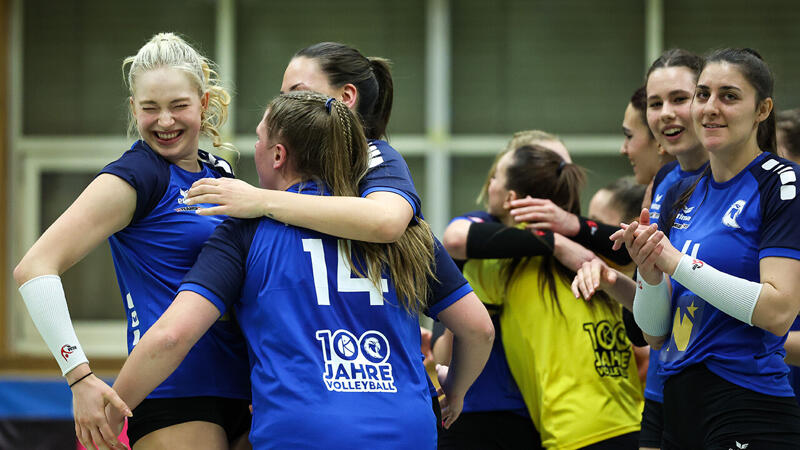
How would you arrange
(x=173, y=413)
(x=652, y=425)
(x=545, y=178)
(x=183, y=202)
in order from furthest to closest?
(x=545, y=178) < (x=652, y=425) < (x=183, y=202) < (x=173, y=413)

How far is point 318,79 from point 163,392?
3.86 ft

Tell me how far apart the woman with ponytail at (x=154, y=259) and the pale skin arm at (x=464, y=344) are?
2.03 ft

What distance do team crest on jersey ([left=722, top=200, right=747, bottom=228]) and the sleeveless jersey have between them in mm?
829

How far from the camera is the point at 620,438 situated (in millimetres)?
3051

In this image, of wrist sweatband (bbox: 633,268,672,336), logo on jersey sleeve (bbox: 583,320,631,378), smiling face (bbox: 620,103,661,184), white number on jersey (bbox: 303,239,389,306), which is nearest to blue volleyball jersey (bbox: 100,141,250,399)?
white number on jersey (bbox: 303,239,389,306)

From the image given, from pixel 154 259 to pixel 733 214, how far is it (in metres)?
1.64

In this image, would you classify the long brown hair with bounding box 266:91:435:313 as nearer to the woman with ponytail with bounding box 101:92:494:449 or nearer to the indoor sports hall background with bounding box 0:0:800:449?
the woman with ponytail with bounding box 101:92:494:449

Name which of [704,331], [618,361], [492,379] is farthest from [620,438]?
[704,331]

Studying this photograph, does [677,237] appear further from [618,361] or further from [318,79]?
[318,79]

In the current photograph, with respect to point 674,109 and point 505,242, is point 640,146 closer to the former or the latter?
point 674,109

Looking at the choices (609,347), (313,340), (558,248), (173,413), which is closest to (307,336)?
(313,340)

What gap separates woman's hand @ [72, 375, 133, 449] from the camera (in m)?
2.19

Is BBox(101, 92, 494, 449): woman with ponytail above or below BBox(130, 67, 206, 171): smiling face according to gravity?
below

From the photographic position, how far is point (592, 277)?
2.92 metres
